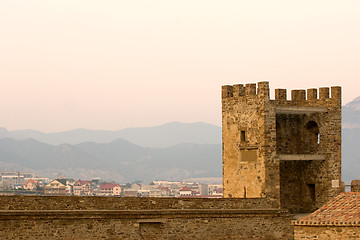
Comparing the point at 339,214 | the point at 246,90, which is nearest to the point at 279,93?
the point at 246,90

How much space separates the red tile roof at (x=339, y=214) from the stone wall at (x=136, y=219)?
517 cm

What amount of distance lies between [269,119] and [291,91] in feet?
13.1

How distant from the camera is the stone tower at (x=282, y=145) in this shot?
143 feet

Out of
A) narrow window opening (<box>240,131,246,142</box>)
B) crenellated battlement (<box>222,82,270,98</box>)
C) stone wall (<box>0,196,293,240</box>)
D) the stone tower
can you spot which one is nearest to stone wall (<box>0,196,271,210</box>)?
stone wall (<box>0,196,293,240</box>)

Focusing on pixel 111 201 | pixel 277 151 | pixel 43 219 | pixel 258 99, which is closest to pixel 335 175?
pixel 277 151

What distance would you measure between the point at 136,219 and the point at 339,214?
8.37 meters

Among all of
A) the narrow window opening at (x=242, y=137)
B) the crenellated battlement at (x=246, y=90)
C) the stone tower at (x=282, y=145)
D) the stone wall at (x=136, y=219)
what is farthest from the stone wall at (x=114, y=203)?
the crenellated battlement at (x=246, y=90)

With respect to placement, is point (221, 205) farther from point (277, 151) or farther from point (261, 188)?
point (277, 151)

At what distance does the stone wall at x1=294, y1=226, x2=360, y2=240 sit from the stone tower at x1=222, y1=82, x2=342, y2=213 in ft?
26.5

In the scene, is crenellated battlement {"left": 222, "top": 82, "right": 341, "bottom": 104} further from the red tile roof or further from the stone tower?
the red tile roof

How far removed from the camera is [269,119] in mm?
43500

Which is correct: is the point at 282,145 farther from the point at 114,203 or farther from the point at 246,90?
the point at 114,203

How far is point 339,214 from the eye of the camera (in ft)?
115

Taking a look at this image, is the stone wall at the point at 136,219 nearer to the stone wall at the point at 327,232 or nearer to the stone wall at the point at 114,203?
the stone wall at the point at 114,203
